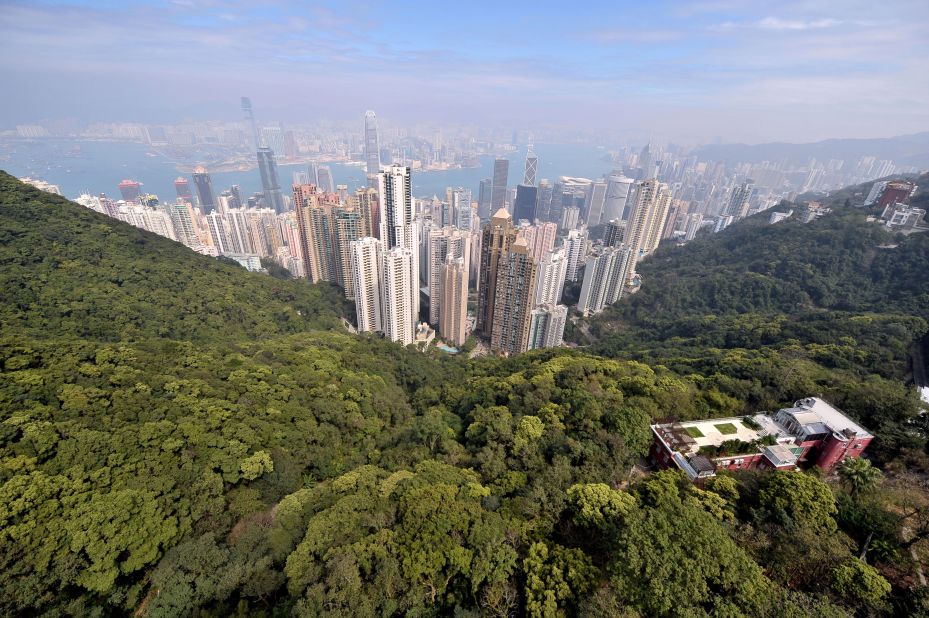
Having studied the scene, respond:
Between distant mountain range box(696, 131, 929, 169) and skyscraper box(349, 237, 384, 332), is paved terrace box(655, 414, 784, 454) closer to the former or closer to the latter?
skyscraper box(349, 237, 384, 332)

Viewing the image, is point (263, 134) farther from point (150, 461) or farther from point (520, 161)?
point (150, 461)

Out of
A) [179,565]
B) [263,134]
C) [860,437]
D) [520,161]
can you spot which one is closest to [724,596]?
[860,437]

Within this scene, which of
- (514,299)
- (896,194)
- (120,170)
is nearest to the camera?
(514,299)

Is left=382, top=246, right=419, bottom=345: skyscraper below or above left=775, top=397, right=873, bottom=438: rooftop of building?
below

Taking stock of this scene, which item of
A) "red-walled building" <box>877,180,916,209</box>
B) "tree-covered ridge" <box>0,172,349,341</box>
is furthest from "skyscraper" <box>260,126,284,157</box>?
"red-walled building" <box>877,180,916,209</box>

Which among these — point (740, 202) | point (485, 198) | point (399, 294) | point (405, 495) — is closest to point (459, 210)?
point (485, 198)

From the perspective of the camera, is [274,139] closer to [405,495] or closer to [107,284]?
[107,284]

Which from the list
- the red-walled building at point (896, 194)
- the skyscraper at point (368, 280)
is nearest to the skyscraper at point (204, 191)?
the skyscraper at point (368, 280)

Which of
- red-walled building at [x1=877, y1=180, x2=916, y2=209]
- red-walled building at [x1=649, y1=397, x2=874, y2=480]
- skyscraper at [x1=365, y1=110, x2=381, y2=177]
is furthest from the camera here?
skyscraper at [x1=365, y1=110, x2=381, y2=177]
